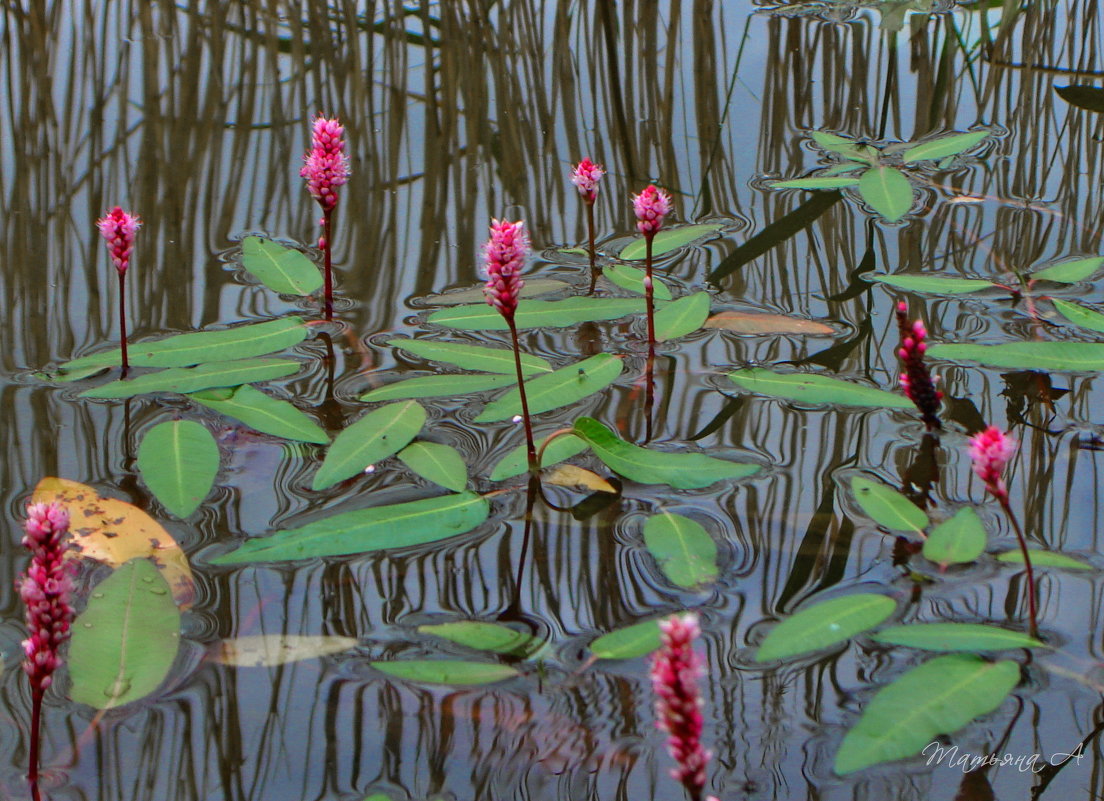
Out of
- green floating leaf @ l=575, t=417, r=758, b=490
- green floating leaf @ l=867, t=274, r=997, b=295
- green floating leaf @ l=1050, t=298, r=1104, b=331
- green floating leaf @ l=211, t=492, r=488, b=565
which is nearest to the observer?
green floating leaf @ l=211, t=492, r=488, b=565

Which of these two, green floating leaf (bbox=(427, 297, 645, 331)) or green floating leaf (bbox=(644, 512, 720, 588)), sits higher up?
green floating leaf (bbox=(427, 297, 645, 331))

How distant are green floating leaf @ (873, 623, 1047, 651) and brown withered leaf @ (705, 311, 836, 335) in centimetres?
81

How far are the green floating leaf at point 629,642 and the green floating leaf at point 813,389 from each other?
1.97ft

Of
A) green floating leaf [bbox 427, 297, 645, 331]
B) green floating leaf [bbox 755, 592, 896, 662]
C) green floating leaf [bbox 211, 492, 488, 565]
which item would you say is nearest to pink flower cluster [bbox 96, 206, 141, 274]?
green floating leaf [bbox 427, 297, 645, 331]

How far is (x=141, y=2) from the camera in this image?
3.47m

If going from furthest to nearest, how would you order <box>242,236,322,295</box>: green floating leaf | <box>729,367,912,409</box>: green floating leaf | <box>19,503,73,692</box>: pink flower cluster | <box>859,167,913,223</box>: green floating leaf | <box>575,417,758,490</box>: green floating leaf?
<box>859,167,913,223</box>: green floating leaf → <box>242,236,322,295</box>: green floating leaf → <box>729,367,912,409</box>: green floating leaf → <box>575,417,758,490</box>: green floating leaf → <box>19,503,73,692</box>: pink flower cluster

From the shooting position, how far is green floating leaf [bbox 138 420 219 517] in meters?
1.65

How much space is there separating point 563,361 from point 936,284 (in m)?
0.72

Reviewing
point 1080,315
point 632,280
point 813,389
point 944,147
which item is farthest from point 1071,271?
point 632,280

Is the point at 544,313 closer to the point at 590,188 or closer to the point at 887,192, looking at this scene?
the point at 590,188

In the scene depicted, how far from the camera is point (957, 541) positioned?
1.47 meters

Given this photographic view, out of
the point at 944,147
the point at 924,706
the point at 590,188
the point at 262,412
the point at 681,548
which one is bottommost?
the point at 924,706

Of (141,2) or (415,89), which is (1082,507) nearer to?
(415,89)

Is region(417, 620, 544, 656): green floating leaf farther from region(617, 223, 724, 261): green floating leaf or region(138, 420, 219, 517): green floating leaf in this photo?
region(617, 223, 724, 261): green floating leaf
